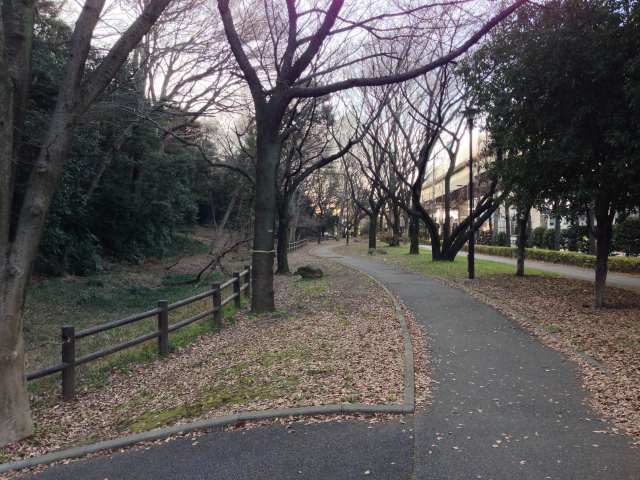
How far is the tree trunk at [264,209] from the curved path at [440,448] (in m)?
5.51

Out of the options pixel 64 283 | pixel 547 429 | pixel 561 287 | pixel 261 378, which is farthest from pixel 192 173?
pixel 547 429

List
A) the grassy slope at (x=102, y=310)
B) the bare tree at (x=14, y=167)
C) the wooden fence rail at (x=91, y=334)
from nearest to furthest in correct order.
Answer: the bare tree at (x=14, y=167)
the wooden fence rail at (x=91, y=334)
the grassy slope at (x=102, y=310)

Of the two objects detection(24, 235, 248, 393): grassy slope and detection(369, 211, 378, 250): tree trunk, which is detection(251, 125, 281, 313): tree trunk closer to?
detection(24, 235, 248, 393): grassy slope

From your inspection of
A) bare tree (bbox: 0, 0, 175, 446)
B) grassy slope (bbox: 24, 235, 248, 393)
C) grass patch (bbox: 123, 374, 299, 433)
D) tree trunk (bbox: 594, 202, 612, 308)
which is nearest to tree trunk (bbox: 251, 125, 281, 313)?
grassy slope (bbox: 24, 235, 248, 393)

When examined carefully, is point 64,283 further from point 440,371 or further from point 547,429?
point 547,429

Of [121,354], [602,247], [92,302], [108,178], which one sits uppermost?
[108,178]

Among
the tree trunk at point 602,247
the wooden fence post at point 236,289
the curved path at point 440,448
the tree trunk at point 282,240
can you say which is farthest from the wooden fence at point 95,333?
the tree trunk at point 282,240

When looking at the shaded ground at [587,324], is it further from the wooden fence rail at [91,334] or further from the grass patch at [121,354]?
the grass patch at [121,354]

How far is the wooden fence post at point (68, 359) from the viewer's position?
6398 mm

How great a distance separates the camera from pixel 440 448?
4383mm

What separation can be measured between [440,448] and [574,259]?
Result: 2258 cm

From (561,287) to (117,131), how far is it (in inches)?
710

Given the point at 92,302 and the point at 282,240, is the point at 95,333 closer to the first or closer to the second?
the point at 92,302

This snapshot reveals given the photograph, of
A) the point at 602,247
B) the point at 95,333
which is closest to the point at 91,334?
the point at 95,333
